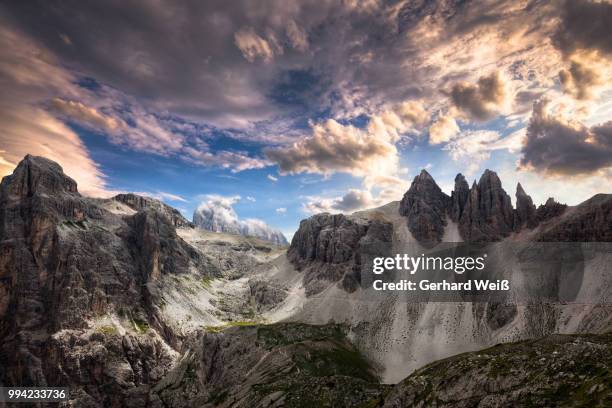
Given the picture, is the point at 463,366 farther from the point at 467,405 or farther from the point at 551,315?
the point at 551,315

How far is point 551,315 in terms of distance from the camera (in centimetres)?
19288

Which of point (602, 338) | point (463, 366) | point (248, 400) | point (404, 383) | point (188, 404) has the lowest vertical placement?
point (188, 404)

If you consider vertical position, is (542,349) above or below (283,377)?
above

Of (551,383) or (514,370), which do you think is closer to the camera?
(551,383)

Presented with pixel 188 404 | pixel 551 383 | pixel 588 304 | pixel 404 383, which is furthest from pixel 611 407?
pixel 188 404

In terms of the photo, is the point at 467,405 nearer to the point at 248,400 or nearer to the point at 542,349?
the point at 542,349

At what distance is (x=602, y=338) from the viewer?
96.1 metres

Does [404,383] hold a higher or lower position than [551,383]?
lower

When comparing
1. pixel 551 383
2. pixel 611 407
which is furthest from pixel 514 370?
pixel 611 407

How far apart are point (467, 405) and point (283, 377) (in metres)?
99.5

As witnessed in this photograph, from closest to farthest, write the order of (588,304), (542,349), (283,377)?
(542,349) → (283,377) → (588,304)

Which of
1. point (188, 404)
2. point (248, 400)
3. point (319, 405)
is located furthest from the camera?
point (188, 404)

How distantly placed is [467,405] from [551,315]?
144m

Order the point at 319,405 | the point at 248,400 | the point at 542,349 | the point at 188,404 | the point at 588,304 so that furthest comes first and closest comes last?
the point at 188,404 < the point at 588,304 < the point at 248,400 < the point at 319,405 < the point at 542,349
